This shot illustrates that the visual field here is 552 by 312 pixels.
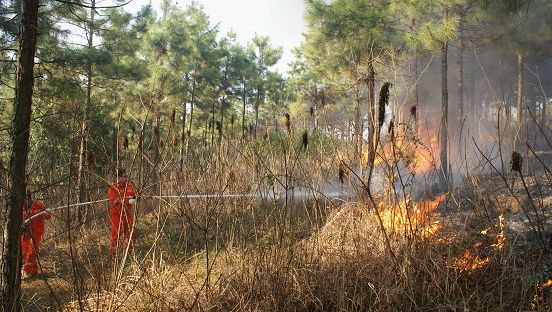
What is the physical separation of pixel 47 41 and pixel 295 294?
677 centimetres

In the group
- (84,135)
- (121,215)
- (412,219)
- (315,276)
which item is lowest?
(315,276)

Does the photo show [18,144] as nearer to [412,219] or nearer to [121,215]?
[121,215]

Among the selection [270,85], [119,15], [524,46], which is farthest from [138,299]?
[270,85]

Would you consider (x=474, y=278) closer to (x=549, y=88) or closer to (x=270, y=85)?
(x=270, y=85)

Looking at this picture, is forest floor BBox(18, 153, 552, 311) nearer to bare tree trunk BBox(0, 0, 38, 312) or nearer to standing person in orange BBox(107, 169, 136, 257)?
standing person in orange BBox(107, 169, 136, 257)

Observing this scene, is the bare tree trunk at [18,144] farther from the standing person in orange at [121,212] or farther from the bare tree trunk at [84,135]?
the standing person in orange at [121,212]

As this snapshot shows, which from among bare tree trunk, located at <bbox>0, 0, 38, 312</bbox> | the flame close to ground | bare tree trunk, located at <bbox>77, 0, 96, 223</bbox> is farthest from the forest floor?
bare tree trunk, located at <bbox>0, 0, 38, 312</bbox>

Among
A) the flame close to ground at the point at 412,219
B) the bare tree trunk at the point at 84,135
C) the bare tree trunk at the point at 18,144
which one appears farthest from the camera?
the bare tree trunk at the point at 18,144

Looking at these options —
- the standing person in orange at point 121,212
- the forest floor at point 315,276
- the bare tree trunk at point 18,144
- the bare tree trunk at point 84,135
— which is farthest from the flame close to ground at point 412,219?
the bare tree trunk at point 18,144

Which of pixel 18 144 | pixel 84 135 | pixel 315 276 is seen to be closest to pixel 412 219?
pixel 315 276

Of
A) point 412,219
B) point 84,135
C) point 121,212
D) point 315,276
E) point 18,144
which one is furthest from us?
point 412,219

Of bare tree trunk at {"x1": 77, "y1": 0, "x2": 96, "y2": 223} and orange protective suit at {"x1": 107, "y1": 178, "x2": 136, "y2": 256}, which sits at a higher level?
bare tree trunk at {"x1": 77, "y1": 0, "x2": 96, "y2": 223}

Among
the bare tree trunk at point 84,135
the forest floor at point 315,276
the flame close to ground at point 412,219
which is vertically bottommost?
the forest floor at point 315,276

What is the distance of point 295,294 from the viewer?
2.68m
